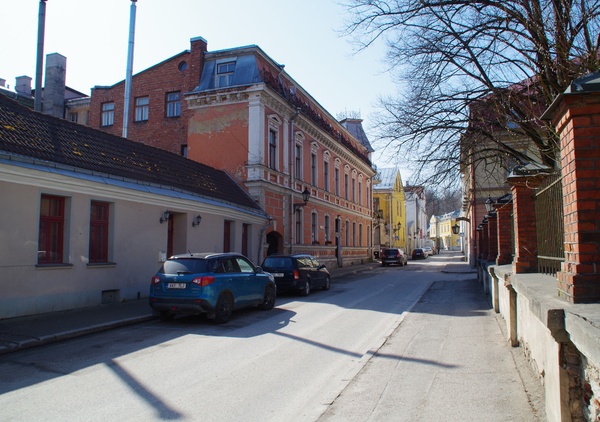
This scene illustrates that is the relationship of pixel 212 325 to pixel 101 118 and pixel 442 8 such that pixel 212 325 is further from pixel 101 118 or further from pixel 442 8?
pixel 101 118

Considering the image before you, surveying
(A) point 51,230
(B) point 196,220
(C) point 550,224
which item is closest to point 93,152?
(A) point 51,230

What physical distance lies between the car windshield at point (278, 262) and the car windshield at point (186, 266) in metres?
5.94

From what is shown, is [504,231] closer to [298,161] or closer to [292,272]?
[292,272]

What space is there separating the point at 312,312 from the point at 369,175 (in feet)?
114

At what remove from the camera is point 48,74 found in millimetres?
28438

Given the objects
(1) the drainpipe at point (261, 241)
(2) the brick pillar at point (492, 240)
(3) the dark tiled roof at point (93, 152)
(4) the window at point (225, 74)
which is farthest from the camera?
(4) the window at point (225, 74)

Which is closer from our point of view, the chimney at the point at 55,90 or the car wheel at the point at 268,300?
the car wheel at the point at 268,300

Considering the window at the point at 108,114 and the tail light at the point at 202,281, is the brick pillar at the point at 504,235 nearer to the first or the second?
→ the tail light at the point at 202,281

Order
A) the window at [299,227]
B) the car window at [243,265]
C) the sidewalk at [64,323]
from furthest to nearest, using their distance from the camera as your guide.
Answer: the window at [299,227] < the car window at [243,265] < the sidewalk at [64,323]

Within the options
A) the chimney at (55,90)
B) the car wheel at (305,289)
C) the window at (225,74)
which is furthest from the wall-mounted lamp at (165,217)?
the chimney at (55,90)

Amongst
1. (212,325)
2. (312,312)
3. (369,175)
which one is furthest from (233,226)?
(369,175)

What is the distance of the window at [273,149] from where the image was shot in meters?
24.3

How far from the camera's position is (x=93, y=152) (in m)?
13.7

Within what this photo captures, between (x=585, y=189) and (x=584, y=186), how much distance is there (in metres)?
0.02
